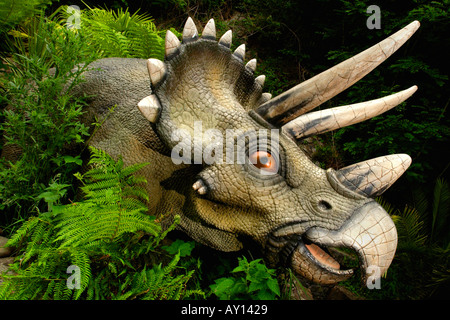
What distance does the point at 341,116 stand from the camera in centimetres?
216

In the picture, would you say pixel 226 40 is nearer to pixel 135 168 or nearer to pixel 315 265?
pixel 135 168

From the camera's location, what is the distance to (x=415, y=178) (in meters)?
4.32

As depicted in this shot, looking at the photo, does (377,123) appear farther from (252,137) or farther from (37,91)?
(37,91)

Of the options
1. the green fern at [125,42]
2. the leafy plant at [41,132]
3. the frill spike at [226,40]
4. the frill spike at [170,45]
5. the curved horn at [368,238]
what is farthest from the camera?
the green fern at [125,42]

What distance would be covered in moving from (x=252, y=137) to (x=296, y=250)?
80 centimetres

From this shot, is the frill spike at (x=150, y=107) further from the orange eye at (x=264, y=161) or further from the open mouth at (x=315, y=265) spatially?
the open mouth at (x=315, y=265)

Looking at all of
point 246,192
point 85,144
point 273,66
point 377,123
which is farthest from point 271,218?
point 273,66

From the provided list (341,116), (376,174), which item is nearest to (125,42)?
(341,116)

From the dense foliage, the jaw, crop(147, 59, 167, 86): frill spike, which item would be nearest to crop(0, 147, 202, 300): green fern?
the dense foliage

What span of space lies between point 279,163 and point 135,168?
1062 mm

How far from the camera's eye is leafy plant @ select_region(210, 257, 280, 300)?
2.29m

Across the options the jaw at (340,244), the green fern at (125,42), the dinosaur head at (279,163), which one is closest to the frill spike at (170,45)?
the dinosaur head at (279,163)

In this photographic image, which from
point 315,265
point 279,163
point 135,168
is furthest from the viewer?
point 135,168

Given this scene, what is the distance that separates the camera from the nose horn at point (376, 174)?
2064 millimetres
